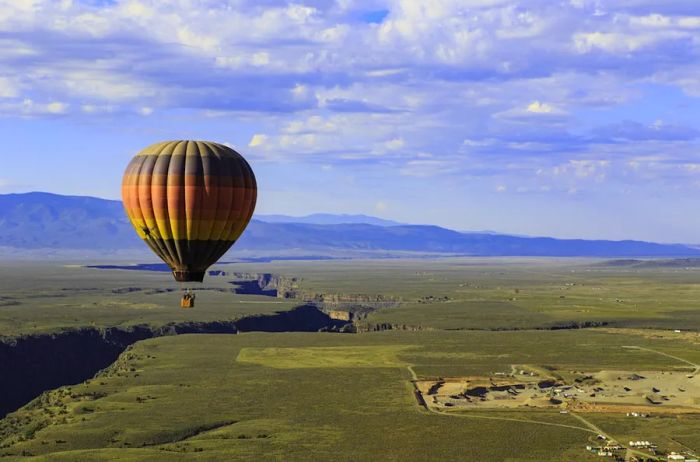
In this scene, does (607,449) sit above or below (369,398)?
below

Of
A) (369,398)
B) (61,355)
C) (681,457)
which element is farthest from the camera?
(61,355)

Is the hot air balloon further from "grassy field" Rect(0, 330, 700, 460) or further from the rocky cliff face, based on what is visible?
the rocky cliff face

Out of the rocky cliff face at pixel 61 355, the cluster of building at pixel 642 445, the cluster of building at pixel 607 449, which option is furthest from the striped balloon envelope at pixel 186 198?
the rocky cliff face at pixel 61 355

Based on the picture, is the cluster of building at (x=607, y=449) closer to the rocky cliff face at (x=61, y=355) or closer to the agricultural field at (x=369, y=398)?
the agricultural field at (x=369, y=398)

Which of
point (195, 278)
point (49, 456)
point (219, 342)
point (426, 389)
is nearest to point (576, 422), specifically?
point (426, 389)

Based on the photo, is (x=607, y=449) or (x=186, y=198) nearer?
(x=186, y=198)

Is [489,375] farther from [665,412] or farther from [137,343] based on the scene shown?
[137,343]

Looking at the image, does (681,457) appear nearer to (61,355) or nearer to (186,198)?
(186,198)

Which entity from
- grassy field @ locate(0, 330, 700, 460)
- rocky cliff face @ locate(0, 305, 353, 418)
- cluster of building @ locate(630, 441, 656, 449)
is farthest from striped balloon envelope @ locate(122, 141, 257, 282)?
rocky cliff face @ locate(0, 305, 353, 418)

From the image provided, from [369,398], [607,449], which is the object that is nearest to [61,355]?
[369,398]
